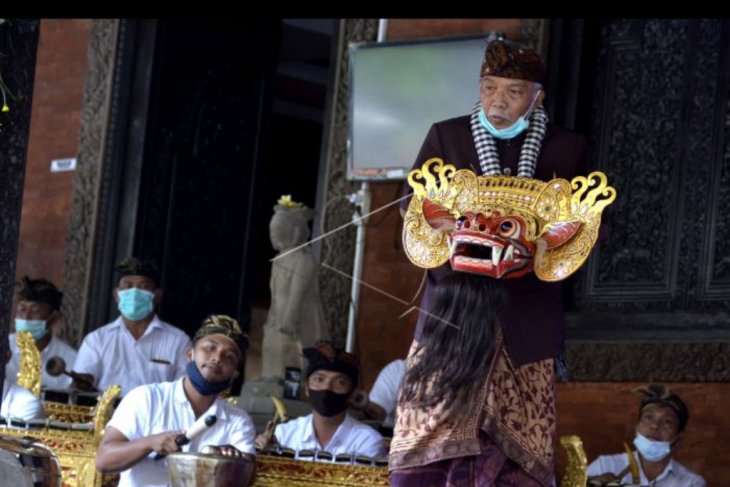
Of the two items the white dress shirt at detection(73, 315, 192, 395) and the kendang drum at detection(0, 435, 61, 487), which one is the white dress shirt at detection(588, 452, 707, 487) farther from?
the kendang drum at detection(0, 435, 61, 487)

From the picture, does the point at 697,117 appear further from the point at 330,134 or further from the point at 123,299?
the point at 123,299

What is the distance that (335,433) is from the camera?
317 inches

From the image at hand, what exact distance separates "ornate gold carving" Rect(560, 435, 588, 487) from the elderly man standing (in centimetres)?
142

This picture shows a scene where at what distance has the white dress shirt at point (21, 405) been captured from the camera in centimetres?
773

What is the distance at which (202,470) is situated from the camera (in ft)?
20.8

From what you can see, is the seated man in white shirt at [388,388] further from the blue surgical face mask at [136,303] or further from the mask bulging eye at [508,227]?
the mask bulging eye at [508,227]

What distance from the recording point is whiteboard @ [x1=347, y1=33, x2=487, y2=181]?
10234 millimetres

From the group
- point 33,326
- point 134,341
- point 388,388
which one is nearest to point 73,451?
point 388,388

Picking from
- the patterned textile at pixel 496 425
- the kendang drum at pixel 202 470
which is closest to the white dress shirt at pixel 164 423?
the kendang drum at pixel 202 470

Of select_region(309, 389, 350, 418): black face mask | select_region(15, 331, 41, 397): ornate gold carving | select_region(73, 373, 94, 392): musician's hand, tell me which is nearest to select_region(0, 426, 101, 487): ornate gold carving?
select_region(15, 331, 41, 397): ornate gold carving

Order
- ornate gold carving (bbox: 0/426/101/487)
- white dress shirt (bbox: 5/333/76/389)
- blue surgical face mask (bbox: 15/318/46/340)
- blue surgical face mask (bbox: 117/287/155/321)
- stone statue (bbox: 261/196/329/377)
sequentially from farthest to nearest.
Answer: blue surgical face mask (bbox: 15/318/46/340)
blue surgical face mask (bbox: 117/287/155/321)
stone statue (bbox: 261/196/329/377)
white dress shirt (bbox: 5/333/76/389)
ornate gold carving (bbox: 0/426/101/487)

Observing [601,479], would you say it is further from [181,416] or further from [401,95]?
[401,95]

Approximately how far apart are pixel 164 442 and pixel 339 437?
1.41 m

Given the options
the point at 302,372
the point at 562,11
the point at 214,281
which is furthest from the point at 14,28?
the point at 214,281
